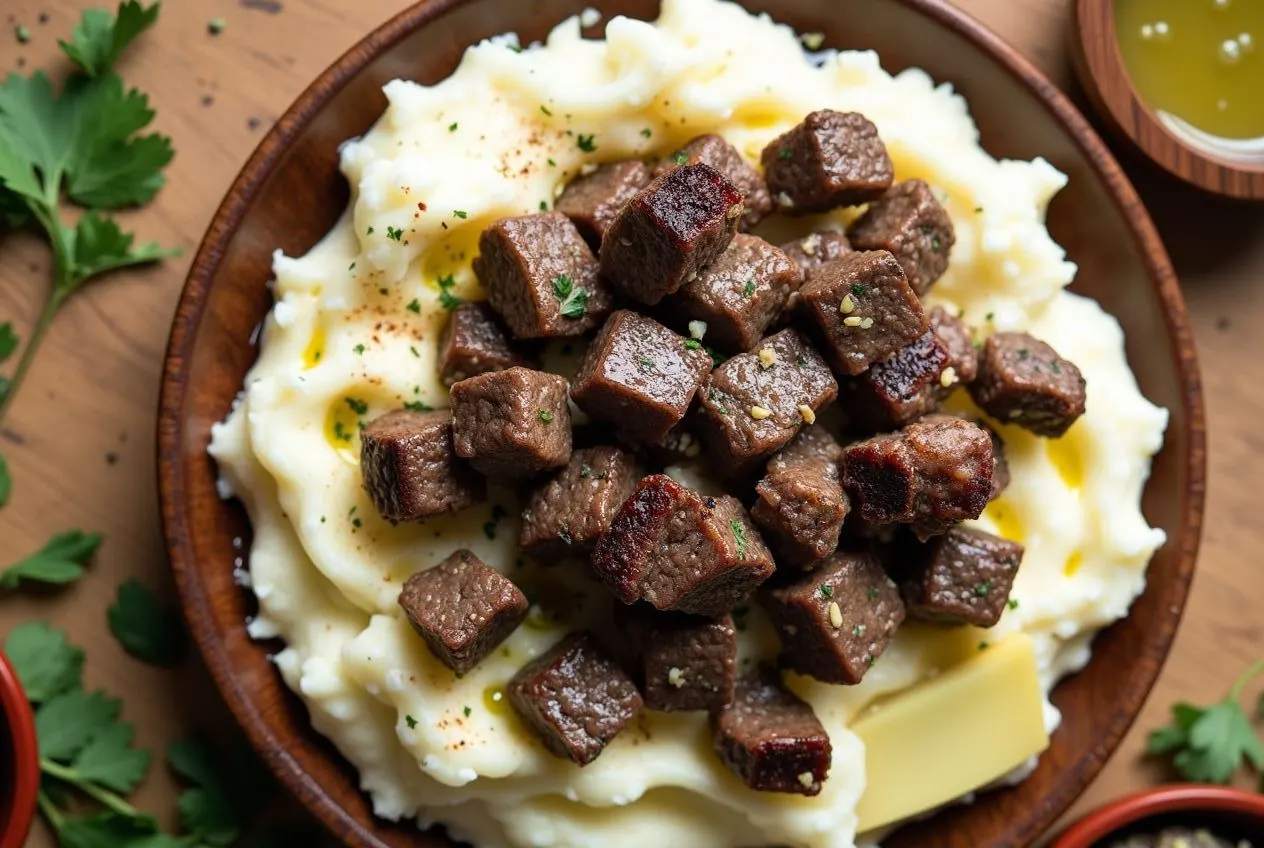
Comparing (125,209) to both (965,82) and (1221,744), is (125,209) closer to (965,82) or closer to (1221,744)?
(965,82)

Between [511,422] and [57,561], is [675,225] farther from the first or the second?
[57,561]

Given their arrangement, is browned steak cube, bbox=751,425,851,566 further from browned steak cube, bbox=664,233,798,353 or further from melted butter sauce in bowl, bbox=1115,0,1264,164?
melted butter sauce in bowl, bbox=1115,0,1264,164

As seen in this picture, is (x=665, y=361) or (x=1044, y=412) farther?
(x=1044, y=412)

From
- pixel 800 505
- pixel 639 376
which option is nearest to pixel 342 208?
pixel 639 376

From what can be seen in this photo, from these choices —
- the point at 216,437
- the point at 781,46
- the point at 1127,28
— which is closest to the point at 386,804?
the point at 216,437

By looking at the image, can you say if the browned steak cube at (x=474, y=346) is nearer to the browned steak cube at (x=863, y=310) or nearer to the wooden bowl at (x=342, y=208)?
the wooden bowl at (x=342, y=208)

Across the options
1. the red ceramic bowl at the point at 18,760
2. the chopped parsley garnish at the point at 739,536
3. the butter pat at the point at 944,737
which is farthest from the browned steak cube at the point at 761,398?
the red ceramic bowl at the point at 18,760
